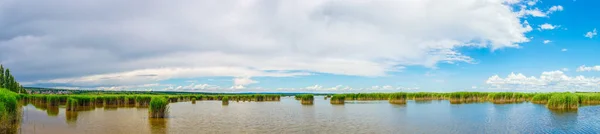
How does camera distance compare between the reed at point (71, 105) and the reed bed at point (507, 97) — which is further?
the reed bed at point (507, 97)

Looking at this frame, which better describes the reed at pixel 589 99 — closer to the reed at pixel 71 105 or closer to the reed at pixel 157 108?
the reed at pixel 157 108

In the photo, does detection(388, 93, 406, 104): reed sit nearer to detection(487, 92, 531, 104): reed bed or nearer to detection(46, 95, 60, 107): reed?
detection(487, 92, 531, 104): reed bed

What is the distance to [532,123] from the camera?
2489 cm

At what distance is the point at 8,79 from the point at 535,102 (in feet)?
302

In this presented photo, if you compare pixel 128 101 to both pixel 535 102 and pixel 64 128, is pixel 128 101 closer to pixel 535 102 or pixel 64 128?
pixel 64 128

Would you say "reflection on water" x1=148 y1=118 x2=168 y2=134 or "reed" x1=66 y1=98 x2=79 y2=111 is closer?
"reflection on water" x1=148 y1=118 x2=168 y2=134

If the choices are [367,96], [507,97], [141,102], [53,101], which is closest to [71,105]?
[141,102]

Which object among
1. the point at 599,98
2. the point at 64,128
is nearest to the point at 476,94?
the point at 599,98

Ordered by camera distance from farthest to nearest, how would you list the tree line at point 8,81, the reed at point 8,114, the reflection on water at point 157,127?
the tree line at point 8,81 → the reflection on water at point 157,127 → the reed at point 8,114

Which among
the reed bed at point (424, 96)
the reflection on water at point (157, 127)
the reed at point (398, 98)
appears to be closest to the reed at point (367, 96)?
the reed bed at point (424, 96)

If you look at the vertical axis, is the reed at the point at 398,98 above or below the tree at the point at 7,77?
below

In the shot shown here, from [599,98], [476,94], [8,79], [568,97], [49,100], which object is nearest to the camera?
[568,97]

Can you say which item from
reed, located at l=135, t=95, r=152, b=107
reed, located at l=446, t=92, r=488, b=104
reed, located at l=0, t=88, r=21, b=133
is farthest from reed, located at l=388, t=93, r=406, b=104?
reed, located at l=0, t=88, r=21, b=133

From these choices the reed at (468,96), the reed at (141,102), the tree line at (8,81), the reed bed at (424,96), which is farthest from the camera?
the tree line at (8,81)
